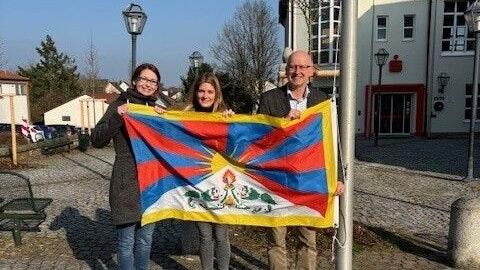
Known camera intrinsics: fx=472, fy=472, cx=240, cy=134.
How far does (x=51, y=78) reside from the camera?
204 ft

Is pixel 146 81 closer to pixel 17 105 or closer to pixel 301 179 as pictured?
pixel 301 179

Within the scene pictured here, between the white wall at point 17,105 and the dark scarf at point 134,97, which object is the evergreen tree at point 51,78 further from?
the dark scarf at point 134,97

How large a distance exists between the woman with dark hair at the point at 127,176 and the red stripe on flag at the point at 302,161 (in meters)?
1.21

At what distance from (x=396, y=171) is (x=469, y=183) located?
7.50 feet

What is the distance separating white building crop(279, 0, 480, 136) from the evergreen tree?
4116cm

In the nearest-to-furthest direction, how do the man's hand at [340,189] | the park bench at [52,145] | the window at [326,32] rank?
the man's hand at [340,189] → the park bench at [52,145] → the window at [326,32]

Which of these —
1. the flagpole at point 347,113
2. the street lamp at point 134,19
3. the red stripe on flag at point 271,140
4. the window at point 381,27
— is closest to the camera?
the flagpole at point 347,113

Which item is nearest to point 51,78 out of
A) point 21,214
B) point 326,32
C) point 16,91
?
point 16,91

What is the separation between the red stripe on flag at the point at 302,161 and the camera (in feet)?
13.1

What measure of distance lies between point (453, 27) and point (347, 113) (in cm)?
2672

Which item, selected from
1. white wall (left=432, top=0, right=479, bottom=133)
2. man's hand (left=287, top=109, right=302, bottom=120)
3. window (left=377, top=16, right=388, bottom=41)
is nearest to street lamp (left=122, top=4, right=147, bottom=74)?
man's hand (left=287, top=109, right=302, bottom=120)

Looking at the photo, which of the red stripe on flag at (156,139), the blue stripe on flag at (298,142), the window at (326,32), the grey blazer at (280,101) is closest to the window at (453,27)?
the window at (326,32)

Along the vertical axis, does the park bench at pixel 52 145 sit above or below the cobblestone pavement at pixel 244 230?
below

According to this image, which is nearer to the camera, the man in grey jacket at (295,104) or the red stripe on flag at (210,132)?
the man in grey jacket at (295,104)
